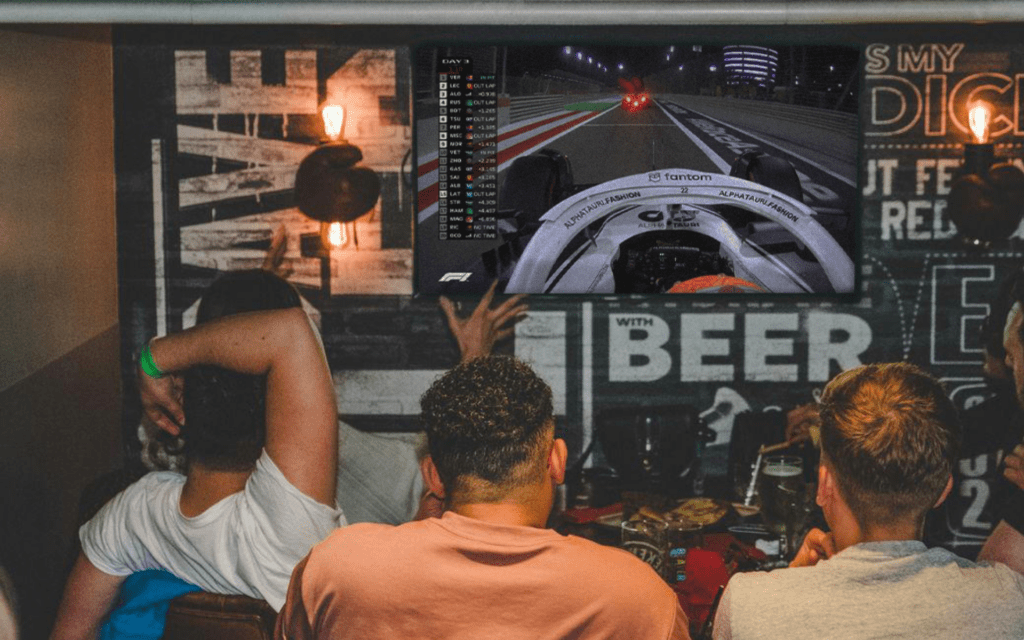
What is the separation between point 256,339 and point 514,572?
204cm

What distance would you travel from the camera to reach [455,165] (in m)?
4.34

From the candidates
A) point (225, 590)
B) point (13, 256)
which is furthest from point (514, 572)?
point (13, 256)

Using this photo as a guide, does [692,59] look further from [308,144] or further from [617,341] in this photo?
[308,144]

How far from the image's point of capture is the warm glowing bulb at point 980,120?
14.0ft

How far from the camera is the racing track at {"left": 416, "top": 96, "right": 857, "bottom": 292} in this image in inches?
169

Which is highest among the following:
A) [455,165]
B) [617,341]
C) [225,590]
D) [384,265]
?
[455,165]

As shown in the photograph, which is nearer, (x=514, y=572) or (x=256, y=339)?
(x=514, y=572)

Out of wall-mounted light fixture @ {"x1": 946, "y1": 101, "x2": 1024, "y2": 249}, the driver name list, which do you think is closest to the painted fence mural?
wall-mounted light fixture @ {"x1": 946, "y1": 101, "x2": 1024, "y2": 249}

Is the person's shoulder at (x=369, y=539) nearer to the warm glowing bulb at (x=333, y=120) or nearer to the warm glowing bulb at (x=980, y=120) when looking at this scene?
the warm glowing bulb at (x=333, y=120)

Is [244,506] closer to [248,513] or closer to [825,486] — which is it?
[248,513]

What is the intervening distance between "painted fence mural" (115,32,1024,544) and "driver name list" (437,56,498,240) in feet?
0.53

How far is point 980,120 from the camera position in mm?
4258

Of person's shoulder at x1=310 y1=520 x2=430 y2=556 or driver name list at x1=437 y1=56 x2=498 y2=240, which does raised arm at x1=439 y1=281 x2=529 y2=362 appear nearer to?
driver name list at x1=437 y1=56 x2=498 y2=240

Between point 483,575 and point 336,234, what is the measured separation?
9.23ft
